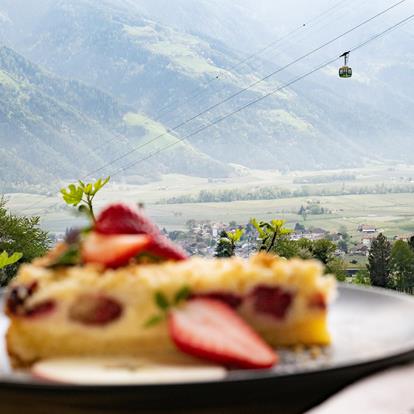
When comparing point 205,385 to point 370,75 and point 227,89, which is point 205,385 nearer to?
point 227,89

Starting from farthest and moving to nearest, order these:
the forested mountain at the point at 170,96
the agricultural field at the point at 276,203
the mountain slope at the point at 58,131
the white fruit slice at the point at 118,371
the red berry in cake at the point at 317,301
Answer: the forested mountain at the point at 170,96
the mountain slope at the point at 58,131
the agricultural field at the point at 276,203
the red berry in cake at the point at 317,301
the white fruit slice at the point at 118,371

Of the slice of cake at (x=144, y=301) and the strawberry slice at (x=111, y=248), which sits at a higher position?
the strawberry slice at (x=111, y=248)

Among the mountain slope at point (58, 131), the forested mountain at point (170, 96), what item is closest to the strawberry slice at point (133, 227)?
the mountain slope at point (58, 131)

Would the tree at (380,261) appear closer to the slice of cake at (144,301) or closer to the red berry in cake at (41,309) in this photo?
the slice of cake at (144,301)

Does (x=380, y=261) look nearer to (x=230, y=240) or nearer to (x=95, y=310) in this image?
(x=230, y=240)

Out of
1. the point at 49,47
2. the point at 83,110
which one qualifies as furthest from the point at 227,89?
the point at 49,47

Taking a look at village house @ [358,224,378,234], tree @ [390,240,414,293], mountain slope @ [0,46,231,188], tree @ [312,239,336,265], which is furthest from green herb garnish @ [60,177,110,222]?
mountain slope @ [0,46,231,188]
